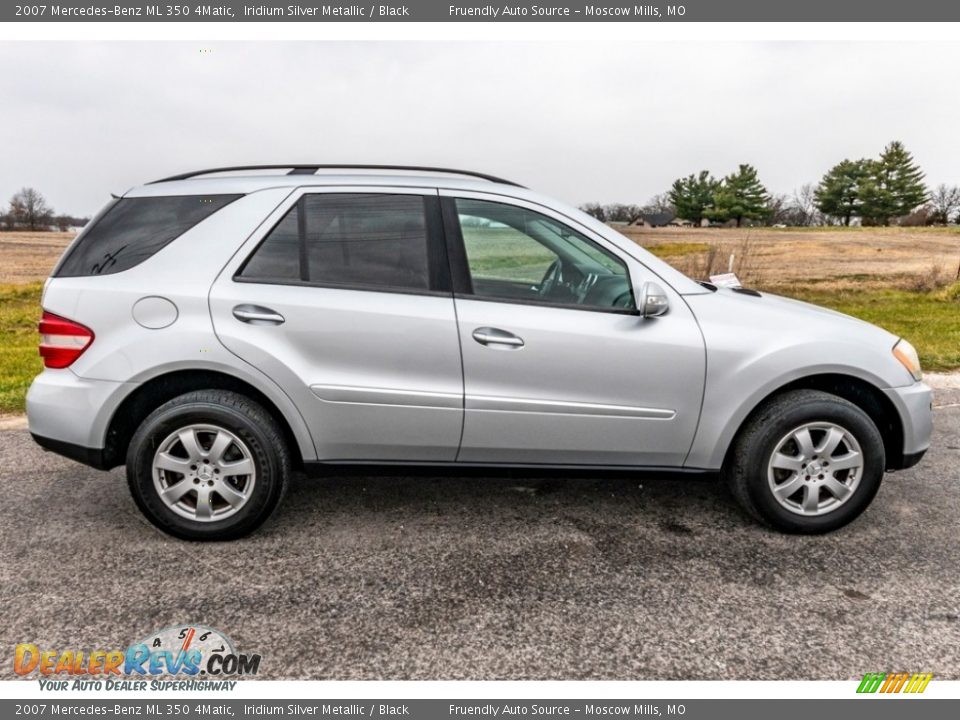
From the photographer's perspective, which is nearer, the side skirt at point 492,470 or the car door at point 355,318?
the car door at point 355,318

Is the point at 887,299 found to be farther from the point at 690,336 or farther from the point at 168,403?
the point at 168,403

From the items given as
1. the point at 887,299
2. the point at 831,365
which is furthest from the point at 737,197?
the point at 831,365

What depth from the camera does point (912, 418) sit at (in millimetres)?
3480

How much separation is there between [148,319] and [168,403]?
1.28ft

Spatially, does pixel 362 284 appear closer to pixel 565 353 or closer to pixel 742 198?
pixel 565 353

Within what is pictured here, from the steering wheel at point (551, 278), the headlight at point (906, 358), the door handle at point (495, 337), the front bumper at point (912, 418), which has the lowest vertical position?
the front bumper at point (912, 418)

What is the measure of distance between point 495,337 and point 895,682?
196cm

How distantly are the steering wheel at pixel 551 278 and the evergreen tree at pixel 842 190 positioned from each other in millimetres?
93893

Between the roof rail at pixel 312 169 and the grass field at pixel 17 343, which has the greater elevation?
the roof rail at pixel 312 169

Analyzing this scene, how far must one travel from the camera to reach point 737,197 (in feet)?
307

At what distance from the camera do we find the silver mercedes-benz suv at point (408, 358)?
3189 mm

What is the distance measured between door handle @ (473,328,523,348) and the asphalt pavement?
962 millimetres

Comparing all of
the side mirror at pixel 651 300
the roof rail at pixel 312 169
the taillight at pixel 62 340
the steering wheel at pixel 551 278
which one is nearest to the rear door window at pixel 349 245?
the roof rail at pixel 312 169

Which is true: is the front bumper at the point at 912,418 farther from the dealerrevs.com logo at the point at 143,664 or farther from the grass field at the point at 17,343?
the grass field at the point at 17,343
